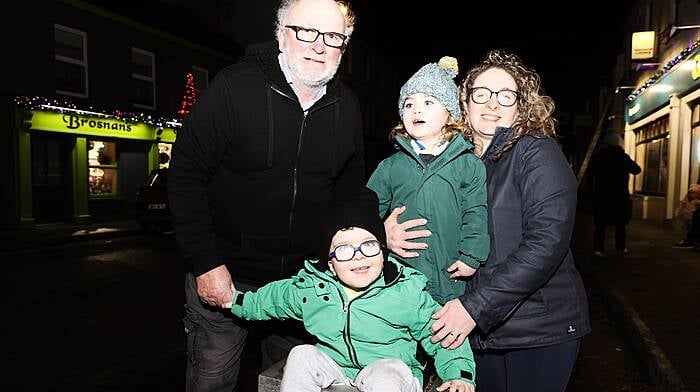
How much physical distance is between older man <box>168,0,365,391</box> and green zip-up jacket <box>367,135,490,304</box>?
0.51 m

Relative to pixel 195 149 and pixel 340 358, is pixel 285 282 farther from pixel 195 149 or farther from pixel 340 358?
pixel 195 149

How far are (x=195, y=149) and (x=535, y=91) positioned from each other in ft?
5.27

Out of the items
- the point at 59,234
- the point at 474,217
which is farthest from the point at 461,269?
the point at 59,234

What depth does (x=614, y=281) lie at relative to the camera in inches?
299

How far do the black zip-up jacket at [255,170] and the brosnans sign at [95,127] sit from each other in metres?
13.9

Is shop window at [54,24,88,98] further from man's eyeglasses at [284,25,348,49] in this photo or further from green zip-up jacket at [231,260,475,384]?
green zip-up jacket at [231,260,475,384]

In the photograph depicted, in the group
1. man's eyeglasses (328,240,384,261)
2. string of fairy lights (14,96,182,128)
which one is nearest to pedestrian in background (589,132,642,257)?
man's eyeglasses (328,240,384,261)

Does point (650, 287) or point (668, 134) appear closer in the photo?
point (650, 287)

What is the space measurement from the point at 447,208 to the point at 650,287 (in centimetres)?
621

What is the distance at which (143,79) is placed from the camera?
17.6 metres

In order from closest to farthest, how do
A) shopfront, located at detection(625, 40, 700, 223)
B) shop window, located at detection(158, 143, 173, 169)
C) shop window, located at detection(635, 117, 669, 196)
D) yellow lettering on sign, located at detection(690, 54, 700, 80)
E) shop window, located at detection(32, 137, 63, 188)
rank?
1. yellow lettering on sign, located at detection(690, 54, 700, 80)
2. shopfront, located at detection(625, 40, 700, 223)
3. shop window, located at detection(32, 137, 63, 188)
4. shop window, located at detection(635, 117, 669, 196)
5. shop window, located at detection(158, 143, 173, 169)

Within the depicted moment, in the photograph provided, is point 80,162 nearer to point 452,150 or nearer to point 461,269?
point 452,150

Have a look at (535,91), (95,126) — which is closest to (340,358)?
(535,91)

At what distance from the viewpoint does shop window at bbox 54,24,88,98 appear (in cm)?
1476
